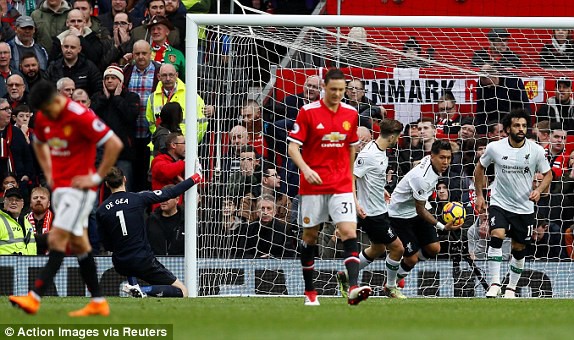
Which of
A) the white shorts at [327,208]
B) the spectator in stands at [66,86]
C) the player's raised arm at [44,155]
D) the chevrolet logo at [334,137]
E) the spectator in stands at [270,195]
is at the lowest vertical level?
the spectator in stands at [270,195]

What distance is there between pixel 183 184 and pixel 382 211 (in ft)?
8.88

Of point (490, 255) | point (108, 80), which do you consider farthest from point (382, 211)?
point (108, 80)

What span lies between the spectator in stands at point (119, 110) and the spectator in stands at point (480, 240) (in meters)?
5.17

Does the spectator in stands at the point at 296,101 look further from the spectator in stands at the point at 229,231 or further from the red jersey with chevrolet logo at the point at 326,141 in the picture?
the red jersey with chevrolet logo at the point at 326,141

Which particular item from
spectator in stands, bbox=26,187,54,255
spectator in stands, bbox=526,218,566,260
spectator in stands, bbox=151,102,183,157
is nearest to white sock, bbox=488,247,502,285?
spectator in stands, bbox=526,218,566,260

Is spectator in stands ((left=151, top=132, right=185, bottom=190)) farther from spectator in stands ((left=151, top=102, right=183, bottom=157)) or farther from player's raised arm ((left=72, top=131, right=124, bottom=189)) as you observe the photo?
player's raised arm ((left=72, top=131, right=124, bottom=189))

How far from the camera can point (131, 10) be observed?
20375mm

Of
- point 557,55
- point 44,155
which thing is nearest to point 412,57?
point 557,55

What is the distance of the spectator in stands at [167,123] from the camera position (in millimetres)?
17312

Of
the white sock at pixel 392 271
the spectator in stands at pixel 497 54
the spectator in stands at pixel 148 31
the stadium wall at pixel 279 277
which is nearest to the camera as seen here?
the white sock at pixel 392 271

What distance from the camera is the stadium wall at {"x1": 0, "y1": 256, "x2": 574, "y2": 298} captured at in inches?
656

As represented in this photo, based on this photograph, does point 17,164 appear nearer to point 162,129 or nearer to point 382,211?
point 162,129

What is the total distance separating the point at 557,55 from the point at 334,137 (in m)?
6.24

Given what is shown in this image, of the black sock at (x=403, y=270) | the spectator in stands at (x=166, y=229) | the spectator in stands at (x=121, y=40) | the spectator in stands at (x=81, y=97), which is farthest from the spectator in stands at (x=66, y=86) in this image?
the black sock at (x=403, y=270)
